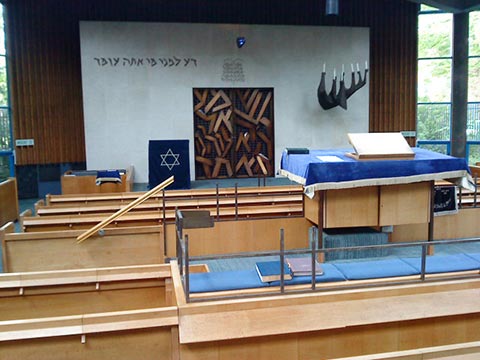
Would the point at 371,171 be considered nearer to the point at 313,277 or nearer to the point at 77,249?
the point at 313,277

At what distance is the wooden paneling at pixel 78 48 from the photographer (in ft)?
32.1

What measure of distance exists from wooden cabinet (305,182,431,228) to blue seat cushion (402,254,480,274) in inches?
40.1

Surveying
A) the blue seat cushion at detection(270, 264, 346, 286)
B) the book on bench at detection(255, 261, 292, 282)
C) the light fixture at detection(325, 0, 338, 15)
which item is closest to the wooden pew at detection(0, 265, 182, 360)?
the book on bench at detection(255, 261, 292, 282)

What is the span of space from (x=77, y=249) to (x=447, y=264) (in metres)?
3.37

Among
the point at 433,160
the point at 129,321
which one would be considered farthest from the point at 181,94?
the point at 129,321

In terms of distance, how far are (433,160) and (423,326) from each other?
2.07 metres

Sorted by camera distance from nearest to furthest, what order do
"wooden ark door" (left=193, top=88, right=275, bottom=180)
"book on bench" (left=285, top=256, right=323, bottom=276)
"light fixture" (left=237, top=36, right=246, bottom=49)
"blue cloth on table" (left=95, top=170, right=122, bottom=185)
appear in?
"book on bench" (left=285, top=256, right=323, bottom=276)
"blue cloth on table" (left=95, top=170, right=122, bottom=185)
"light fixture" (left=237, top=36, right=246, bottom=49)
"wooden ark door" (left=193, top=88, right=275, bottom=180)

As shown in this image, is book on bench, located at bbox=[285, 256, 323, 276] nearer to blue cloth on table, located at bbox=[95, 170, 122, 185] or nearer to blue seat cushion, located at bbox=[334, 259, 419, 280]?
blue seat cushion, located at bbox=[334, 259, 419, 280]

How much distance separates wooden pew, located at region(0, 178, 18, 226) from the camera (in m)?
6.97

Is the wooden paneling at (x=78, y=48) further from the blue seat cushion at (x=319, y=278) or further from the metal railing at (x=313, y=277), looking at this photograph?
the blue seat cushion at (x=319, y=278)

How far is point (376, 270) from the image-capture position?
3312mm

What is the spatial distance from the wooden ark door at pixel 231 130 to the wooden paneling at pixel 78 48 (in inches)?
70.5

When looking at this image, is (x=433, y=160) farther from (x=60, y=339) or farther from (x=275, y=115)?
(x=275, y=115)

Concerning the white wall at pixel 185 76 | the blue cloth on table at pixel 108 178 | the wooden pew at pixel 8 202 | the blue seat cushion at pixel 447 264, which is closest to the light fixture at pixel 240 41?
the white wall at pixel 185 76
